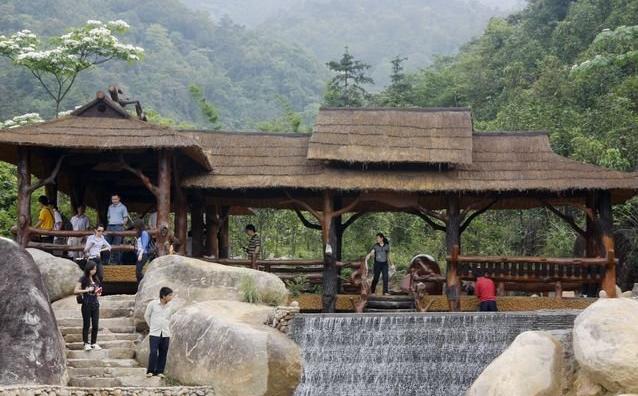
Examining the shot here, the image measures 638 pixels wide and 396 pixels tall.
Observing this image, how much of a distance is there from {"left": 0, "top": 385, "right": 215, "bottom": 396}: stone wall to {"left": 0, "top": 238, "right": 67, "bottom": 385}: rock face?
43cm

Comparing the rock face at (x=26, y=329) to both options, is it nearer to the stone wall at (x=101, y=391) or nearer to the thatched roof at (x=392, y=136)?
the stone wall at (x=101, y=391)

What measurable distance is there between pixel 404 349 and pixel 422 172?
5684 millimetres

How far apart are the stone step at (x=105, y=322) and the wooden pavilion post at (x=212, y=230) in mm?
6308

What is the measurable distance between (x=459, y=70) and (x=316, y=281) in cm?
3482

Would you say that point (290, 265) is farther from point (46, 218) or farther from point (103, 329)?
point (103, 329)

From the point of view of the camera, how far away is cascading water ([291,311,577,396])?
14766mm

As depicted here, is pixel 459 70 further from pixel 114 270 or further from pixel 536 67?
pixel 114 270

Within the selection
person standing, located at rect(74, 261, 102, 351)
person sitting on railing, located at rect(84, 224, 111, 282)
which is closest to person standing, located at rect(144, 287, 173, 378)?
person standing, located at rect(74, 261, 102, 351)

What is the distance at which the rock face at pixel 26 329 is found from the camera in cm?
1270

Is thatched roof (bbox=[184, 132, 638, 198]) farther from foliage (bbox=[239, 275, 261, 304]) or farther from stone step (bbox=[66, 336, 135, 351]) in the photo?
stone step (bbox=[66, 336, 135, 351])

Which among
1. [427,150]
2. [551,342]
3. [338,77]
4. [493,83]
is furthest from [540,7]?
[551,342]

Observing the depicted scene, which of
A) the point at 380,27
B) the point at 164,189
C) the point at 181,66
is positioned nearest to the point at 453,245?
the point at 164,189

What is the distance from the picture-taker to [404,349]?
594 inches

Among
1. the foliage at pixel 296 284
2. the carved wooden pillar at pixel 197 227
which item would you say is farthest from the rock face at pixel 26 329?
the carved wooden pillar at pixel 197 227
